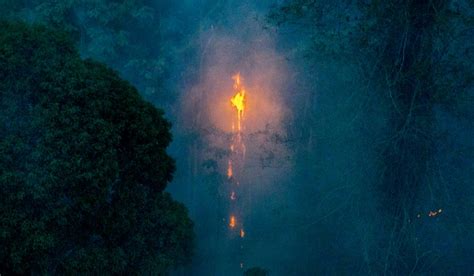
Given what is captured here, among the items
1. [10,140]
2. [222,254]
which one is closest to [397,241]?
[222,254]

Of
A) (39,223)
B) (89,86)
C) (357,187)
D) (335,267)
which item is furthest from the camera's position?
(335,267)

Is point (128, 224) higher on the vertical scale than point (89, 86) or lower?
lower

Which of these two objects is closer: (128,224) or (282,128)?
(128,224)

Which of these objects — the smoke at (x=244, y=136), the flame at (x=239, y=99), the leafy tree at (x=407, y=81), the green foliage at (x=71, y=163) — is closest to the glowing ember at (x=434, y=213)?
the leafy tree at (x=407, y=81)

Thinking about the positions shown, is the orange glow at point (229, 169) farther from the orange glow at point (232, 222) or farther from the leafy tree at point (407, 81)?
the leafy tree at point (407, 81)

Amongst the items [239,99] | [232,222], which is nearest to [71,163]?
[232,222]

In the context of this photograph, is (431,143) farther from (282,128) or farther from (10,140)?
(10,140)

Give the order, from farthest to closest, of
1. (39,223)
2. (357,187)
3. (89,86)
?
(357,187) < (89,86) < (39,223)

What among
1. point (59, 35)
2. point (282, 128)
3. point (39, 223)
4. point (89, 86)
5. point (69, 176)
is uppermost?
point (282, 128)
